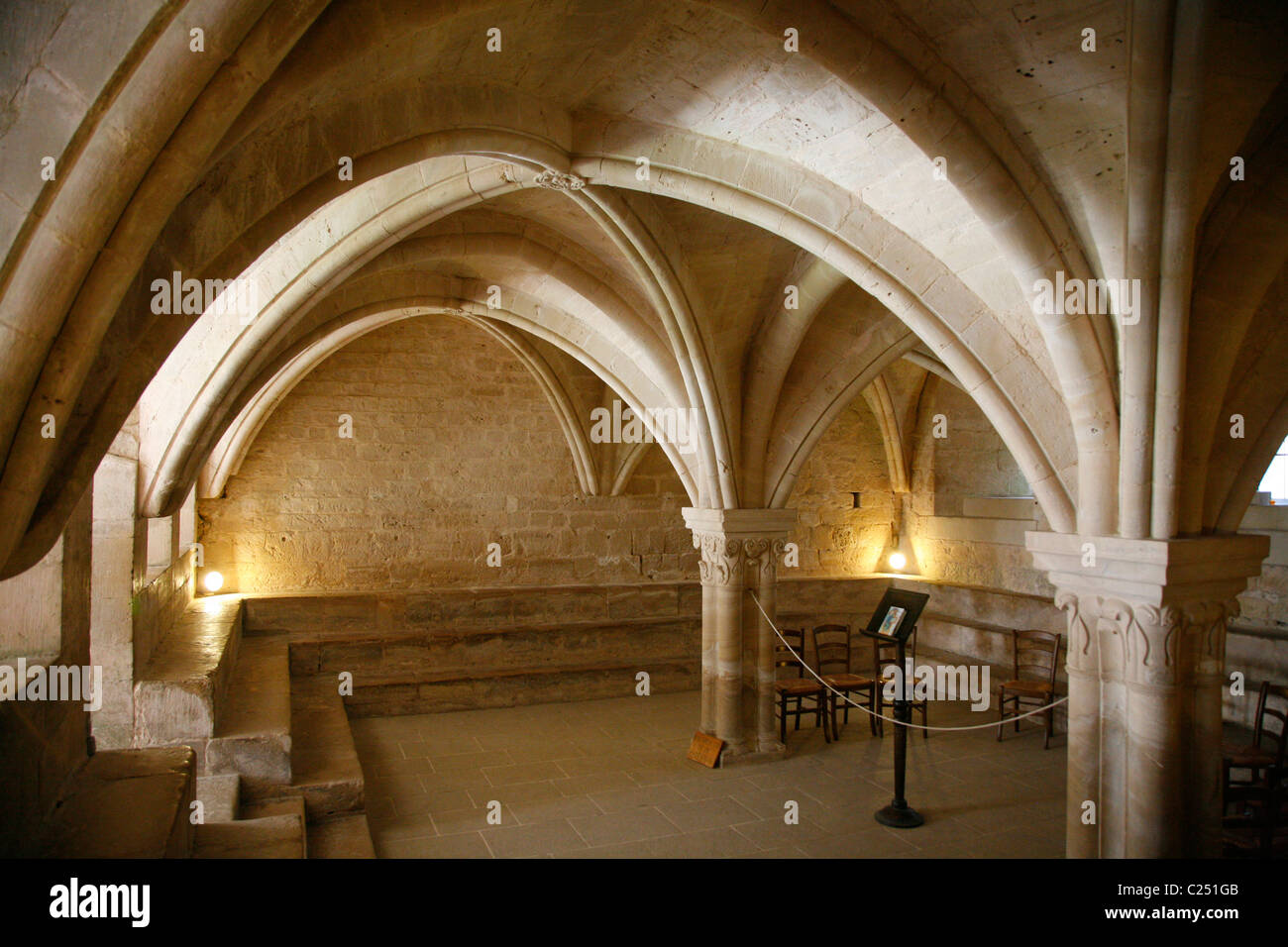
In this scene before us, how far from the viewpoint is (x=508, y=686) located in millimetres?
8273

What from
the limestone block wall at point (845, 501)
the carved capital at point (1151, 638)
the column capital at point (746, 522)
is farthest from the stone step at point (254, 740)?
the limestone block wall at point (845, 501)

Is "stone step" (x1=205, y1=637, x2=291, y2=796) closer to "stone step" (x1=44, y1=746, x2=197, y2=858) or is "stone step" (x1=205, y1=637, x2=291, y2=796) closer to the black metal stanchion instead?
"stone step" (x1=44, y1=746, x2=197, y2=858)

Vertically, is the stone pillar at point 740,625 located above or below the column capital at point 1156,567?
below

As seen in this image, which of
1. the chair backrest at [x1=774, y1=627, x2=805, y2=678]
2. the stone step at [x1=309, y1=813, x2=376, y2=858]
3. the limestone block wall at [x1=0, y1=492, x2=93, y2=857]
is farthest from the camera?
the chair backrest at [x1=774, y1=627, x2=805, y2=678]

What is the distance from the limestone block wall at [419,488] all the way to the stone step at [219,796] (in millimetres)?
4065

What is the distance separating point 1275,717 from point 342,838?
18.9ft

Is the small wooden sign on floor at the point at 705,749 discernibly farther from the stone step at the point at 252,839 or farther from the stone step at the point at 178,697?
the stone step at the point at 178,697

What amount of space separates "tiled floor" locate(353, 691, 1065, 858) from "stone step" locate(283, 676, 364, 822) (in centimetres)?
29

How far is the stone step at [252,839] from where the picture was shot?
3.32 m

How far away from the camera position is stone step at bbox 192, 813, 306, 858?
3.32 metres

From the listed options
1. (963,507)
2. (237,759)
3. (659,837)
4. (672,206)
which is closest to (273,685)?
(237,759)

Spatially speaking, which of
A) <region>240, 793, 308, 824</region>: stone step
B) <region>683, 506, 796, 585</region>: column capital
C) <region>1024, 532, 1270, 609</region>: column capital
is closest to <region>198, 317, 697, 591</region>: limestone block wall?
<region>683, 506, 796, 585</region>: column capital

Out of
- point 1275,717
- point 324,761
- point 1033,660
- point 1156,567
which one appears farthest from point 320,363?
point 1275,717
